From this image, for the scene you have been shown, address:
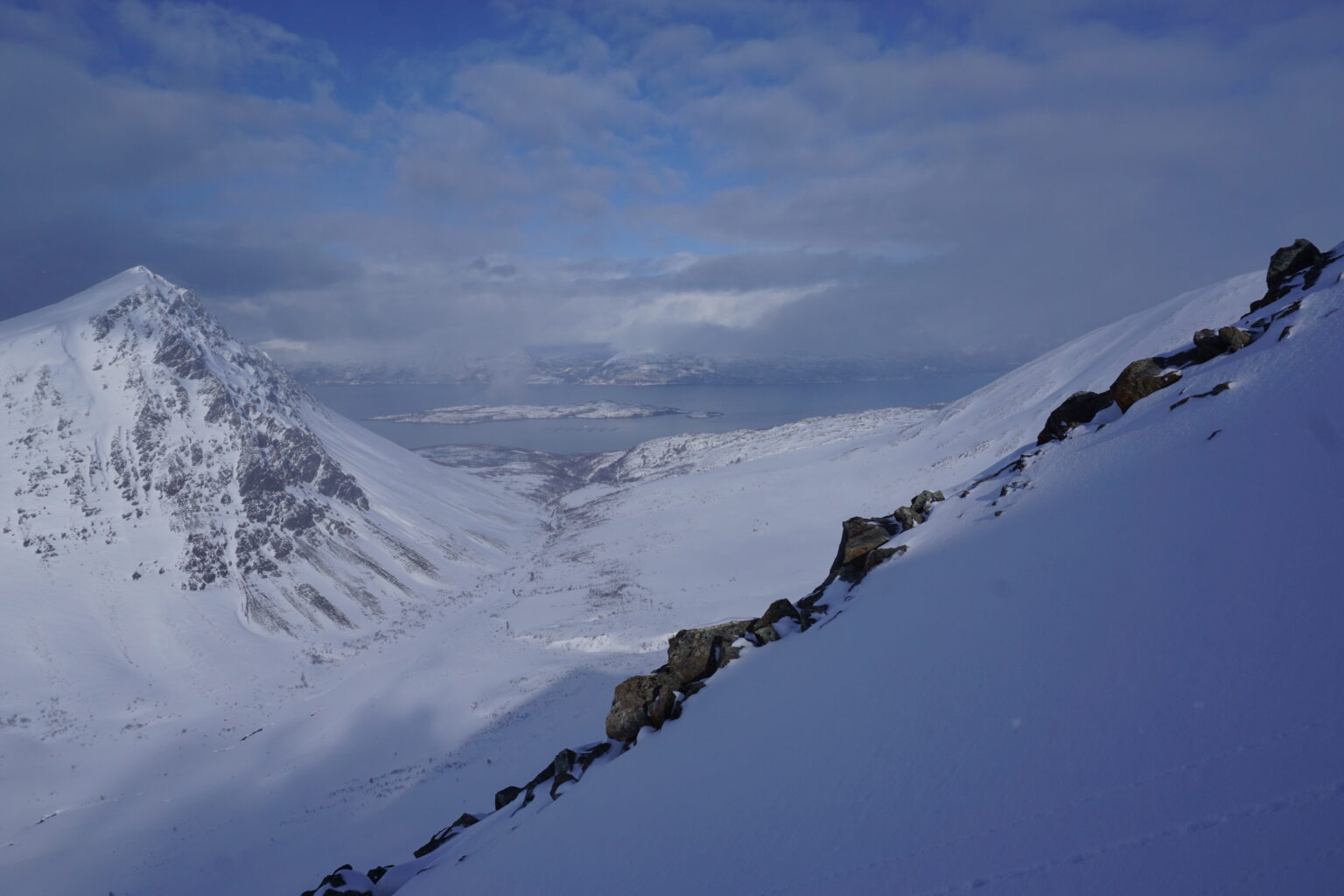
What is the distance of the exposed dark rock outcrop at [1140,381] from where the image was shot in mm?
10617

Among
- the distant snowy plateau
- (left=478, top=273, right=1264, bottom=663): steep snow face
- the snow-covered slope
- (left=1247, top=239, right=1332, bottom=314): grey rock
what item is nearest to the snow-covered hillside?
the distant snowy plateau

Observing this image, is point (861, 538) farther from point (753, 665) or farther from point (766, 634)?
point (753, 665)

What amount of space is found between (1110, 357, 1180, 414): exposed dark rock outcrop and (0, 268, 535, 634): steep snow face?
201 feet

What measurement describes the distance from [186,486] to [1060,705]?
79180 mm

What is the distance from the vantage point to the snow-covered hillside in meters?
3.31

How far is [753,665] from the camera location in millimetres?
9461

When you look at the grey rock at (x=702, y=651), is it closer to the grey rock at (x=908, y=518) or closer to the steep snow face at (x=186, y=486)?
the grey rock at (x=908, y=518)

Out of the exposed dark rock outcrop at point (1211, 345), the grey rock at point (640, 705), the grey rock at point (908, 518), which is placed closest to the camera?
the grey rock at point (640, 705)

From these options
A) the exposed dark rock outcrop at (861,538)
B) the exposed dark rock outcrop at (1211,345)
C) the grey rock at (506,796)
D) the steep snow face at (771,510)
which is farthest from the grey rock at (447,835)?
the steep snow face at (771,510)

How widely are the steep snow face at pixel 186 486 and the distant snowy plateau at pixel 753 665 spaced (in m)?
0.42

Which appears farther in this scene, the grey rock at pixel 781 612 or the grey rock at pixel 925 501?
the grey rock at pixel 925 501

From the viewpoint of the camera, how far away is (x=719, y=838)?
5.53 m

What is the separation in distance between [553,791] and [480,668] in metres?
27.2

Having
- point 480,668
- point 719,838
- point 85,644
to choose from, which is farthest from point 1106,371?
point 85,644
